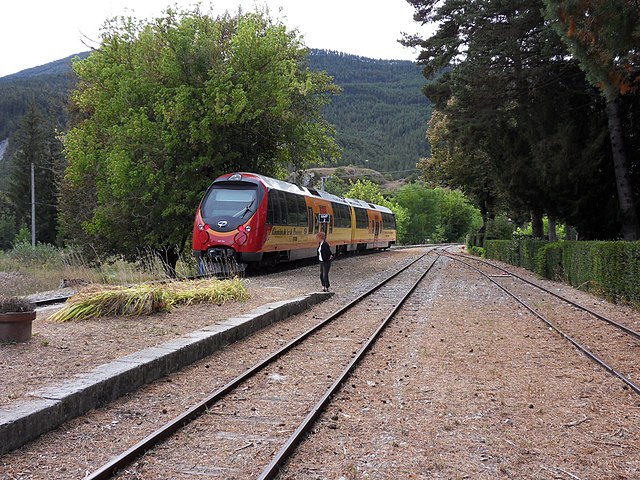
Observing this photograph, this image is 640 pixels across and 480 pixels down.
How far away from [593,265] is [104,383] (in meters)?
13.9

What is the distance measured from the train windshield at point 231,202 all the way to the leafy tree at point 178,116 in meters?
4.50

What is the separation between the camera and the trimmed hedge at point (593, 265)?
13633mm

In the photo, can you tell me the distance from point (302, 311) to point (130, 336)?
16.9 feet

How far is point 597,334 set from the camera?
10469 millimetres

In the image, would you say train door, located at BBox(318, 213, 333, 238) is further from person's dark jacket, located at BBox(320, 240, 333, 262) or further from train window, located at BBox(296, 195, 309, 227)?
person's dark jacket, located at BBox(320, 240, 333, 262)

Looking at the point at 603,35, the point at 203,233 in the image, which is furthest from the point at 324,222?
the point at 603,35

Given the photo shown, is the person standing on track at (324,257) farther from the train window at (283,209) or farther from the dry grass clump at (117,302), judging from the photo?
the train window at (283,209)

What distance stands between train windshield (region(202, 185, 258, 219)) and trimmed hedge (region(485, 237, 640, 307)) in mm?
9759

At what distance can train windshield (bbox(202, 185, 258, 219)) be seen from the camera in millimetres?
20172

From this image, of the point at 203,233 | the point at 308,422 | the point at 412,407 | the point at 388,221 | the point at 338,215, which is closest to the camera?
the point at 308,422

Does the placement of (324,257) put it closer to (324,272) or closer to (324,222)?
(324,272)

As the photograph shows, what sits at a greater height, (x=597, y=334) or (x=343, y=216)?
(x=343, y=216)

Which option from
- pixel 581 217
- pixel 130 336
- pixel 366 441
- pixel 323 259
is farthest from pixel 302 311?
pixel 581 217

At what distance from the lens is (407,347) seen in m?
9.38
